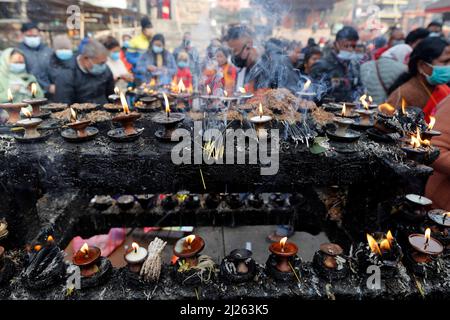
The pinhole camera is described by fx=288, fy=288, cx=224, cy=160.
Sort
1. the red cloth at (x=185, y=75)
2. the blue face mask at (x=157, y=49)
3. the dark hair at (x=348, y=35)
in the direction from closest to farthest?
the dark hair at (x=348, y=35)
the red cloth at (x=185, y=75)
the blue face mask at (x=157, y=49)

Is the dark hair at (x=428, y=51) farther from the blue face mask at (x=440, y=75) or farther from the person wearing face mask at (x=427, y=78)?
the blue face mask at (x=440, y=75)

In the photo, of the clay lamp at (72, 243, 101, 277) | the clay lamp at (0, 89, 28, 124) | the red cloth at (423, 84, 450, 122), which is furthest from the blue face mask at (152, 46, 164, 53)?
the clay lamp at (72, 243, 101, 277)

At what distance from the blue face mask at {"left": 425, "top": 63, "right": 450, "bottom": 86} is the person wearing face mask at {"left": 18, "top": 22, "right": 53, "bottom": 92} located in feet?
25.3

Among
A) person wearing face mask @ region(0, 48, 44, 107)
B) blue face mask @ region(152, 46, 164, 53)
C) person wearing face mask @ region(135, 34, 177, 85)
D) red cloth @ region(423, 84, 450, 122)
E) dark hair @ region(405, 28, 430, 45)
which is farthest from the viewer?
blue face mask @ region(152, 46, 164, 53)

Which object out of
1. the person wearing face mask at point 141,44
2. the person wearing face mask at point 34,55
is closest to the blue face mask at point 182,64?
the person wearing face mask at point 141,44

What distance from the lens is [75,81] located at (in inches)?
224

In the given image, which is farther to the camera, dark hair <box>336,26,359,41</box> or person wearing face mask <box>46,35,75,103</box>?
dark hair <box>336,26,359,41</box>

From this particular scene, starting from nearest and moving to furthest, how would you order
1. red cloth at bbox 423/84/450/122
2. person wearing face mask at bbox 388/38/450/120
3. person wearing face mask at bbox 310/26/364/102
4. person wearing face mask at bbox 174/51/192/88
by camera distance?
person wearing face mask at bbox 388/38/450/120, red cloth at bbox 423/84/450/122, person wearing face mask at bbox 310/26/364/102, person wearing face mask at bbox 174/51/192/88

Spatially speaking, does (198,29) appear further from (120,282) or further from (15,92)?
(120,282)

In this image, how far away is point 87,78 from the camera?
19.0 feet

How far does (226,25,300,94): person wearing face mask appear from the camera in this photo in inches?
219

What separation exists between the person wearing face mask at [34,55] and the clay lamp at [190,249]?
6182 millimetres

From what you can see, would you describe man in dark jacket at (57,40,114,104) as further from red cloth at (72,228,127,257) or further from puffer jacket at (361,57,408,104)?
puffer jacket at (361,57,408,104)

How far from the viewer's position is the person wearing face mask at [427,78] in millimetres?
4246
